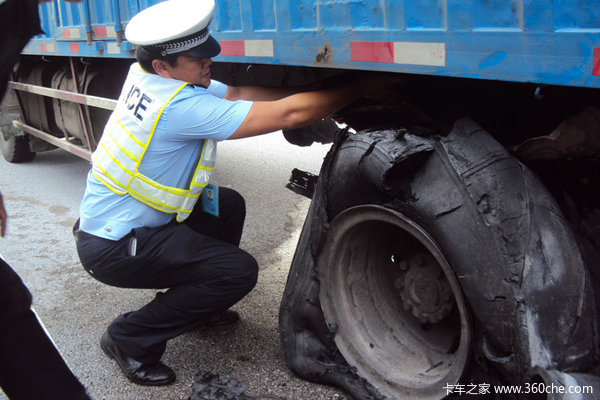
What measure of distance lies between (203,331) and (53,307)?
38.6 inches

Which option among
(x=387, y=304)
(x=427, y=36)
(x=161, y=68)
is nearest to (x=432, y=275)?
(x=387, y=304)

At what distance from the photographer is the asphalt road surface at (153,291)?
2703mm

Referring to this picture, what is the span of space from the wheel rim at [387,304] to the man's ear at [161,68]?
94cm

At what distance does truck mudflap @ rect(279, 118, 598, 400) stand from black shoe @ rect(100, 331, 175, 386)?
0.56m

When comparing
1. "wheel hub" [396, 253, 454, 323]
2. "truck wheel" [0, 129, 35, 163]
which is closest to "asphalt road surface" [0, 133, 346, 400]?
"wheel hub" [396, 253, 454, 323]

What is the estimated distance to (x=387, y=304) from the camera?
255cm

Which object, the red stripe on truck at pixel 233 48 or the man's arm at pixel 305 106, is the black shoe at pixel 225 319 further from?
the red stripe on truck at pixel 233 48

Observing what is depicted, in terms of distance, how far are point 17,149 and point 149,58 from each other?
16.9 ft

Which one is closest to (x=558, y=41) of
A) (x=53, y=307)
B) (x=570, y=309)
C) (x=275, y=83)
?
(x=570, y=309)

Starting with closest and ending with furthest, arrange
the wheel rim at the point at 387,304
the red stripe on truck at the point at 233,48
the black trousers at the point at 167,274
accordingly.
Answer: the wheel rim at the point at 387,304, the black trousers at the point at 167,274, the red stripe on truck at the point at 233,48

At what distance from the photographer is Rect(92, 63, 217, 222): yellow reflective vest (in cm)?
247

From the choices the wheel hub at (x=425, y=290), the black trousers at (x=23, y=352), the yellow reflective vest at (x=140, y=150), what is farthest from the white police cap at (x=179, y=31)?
the wheel hub at (x=425, y=290)

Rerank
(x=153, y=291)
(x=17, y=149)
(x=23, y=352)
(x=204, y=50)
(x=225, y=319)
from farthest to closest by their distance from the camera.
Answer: (x=17, y=149) < (x=153, y=291) < (x=225, y=319) < (x=204, y=50) < (x=23, y=352)

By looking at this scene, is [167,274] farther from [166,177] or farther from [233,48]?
[233,48]
